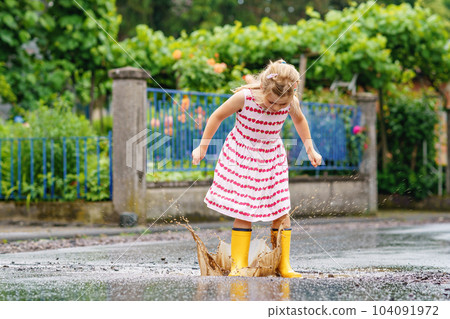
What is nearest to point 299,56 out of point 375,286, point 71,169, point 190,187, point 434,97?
point 434,97

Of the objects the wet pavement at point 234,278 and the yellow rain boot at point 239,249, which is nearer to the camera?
the wet pavement at point 234,278

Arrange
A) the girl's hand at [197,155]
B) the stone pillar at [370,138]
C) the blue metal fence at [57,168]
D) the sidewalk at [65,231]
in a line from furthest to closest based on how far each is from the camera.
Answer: the stone pillar at [370,138], the blue metal fence at [57,168], the sidewalk at [65,231], the girl's hand at [197,155]

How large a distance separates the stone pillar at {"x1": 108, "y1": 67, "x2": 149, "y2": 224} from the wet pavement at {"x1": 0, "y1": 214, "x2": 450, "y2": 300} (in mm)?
1220

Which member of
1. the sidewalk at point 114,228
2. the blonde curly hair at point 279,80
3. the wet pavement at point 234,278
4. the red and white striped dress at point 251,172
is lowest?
the sidewalk at point 114,228

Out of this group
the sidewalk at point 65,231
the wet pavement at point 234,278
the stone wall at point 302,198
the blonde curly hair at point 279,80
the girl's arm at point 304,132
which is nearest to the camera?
the wet pavement at point 234,278

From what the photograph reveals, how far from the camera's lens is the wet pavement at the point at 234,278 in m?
3.54

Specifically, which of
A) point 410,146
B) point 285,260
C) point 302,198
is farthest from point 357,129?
point 285,260

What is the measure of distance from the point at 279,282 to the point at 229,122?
259 inches

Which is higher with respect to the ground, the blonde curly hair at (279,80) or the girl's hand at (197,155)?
the blonde curly hair at (279,80)

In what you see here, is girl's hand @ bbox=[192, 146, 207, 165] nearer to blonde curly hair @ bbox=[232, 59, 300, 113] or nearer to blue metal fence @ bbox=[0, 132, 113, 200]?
blonde curly hair @ bbox=[232, 59, 300, 113]

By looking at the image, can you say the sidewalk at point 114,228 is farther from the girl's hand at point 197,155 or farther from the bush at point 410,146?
the girl's hand at point 197,155

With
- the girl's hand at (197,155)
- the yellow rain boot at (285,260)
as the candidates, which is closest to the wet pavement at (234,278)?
the yellow rain boot at (285,260)

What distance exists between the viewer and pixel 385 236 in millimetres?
7992

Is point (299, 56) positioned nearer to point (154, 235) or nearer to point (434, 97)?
point (434, 97)
